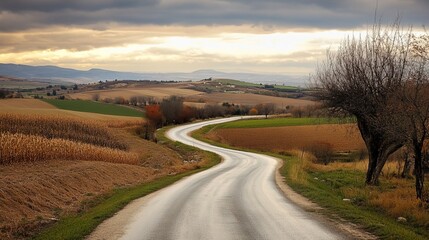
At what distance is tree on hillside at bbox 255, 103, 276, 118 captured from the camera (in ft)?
460

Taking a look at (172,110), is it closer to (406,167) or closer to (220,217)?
(406,167)

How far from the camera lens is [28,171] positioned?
856 inches

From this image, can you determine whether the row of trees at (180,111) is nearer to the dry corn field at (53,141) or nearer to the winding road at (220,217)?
the dry corn field at (53,141)

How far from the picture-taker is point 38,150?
2627cm

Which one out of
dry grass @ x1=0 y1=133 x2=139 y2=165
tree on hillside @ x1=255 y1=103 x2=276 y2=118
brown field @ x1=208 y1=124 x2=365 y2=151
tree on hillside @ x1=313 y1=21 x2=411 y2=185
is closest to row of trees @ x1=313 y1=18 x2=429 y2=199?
tree on hillside @ x1=313 y1=21 x2=411 y2=185

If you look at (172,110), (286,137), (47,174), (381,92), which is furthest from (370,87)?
(172,110)

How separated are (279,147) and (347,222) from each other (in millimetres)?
53745

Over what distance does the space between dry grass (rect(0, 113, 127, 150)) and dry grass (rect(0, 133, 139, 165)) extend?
6.97 meters

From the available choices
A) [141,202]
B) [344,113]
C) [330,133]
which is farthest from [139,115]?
[141,202]

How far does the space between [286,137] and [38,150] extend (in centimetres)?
5417

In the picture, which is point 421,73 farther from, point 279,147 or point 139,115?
point 139,115

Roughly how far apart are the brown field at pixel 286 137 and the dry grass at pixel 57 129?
25604 mm

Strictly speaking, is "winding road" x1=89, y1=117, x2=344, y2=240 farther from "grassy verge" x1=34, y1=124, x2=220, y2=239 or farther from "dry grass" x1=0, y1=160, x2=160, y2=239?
"dry grass" x1=0, y1=160, x2=160, y2=239

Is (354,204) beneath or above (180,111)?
above
